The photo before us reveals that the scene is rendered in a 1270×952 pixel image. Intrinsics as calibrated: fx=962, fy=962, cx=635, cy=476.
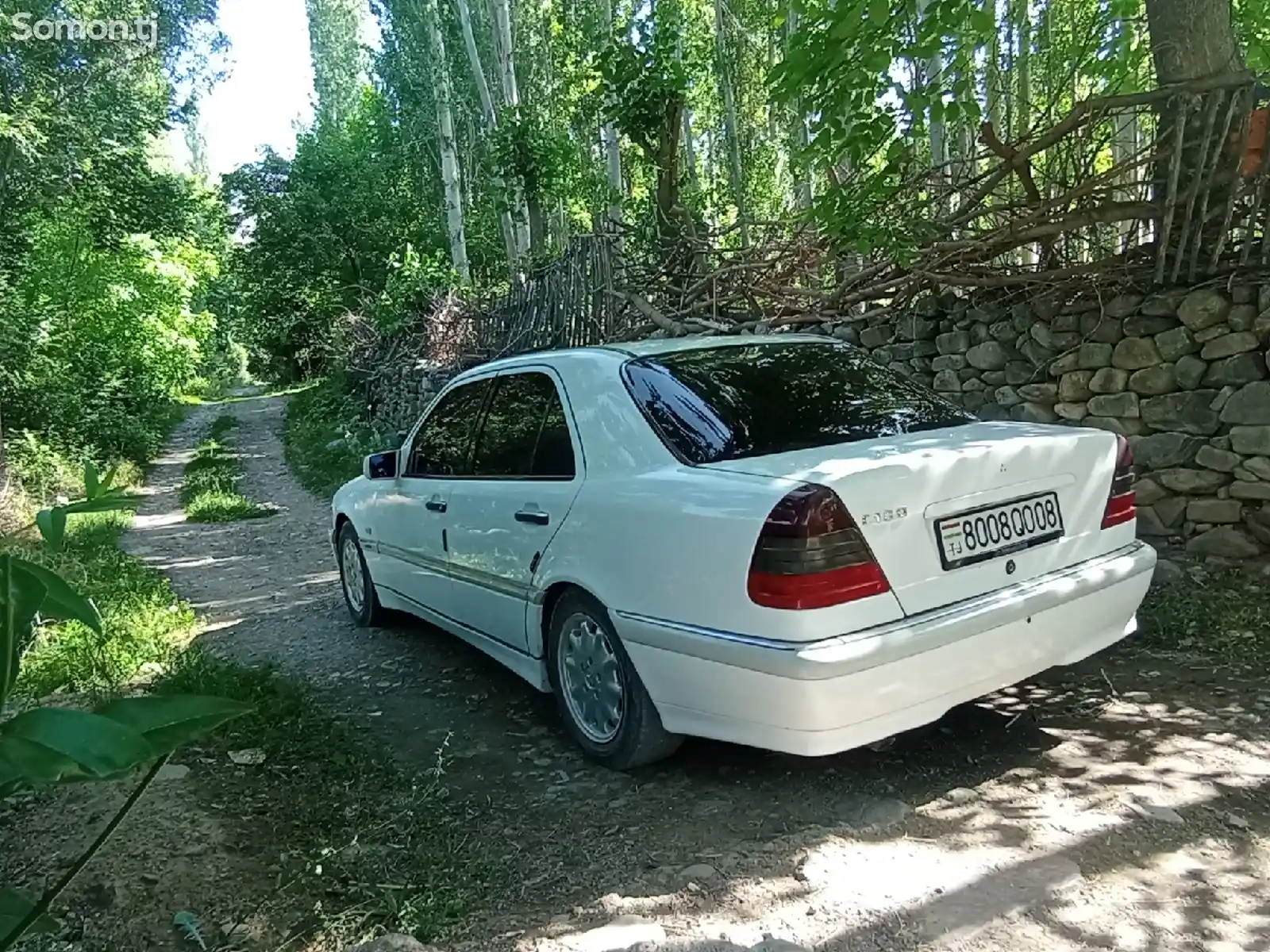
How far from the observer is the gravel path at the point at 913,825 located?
8.32ft

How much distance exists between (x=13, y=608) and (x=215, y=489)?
13.2 m

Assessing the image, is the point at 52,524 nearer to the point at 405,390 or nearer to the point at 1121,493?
the point at 1121,493

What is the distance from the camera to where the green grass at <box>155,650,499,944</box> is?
279cm

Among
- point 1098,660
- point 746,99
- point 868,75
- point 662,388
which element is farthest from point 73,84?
point 1098,660

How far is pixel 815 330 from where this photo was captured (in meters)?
7.34

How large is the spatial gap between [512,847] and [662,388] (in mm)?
1703

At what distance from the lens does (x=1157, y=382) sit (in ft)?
17.1

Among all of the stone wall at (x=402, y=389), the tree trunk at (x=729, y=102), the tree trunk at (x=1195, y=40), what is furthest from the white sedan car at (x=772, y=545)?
the tree trunk at (x=729, y=102)

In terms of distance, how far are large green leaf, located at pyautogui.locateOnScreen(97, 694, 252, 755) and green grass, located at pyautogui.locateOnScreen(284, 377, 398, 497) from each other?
11828 mm

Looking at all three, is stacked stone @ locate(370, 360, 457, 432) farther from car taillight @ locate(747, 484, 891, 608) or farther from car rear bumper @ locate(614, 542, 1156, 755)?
car taillight @ locate(747, 484, 891, 608)

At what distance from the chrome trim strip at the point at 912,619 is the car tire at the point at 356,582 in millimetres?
3009

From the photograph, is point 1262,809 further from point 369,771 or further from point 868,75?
point 868,75

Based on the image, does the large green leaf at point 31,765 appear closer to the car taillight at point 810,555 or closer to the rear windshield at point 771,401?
the car taillight at point 810,555

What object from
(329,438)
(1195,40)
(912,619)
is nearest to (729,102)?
(329,438)
